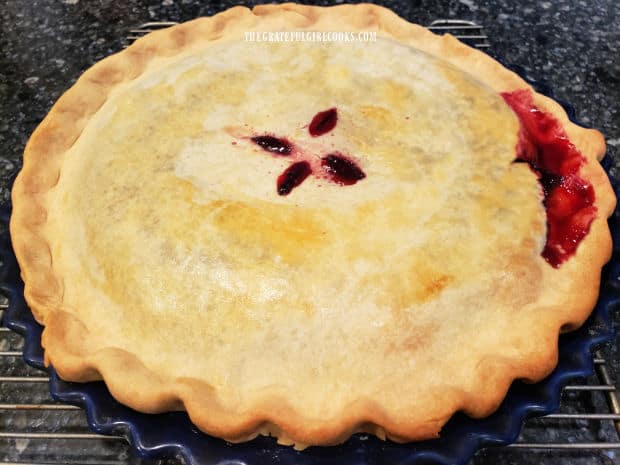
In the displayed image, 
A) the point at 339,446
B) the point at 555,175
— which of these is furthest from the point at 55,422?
the point at 555,175

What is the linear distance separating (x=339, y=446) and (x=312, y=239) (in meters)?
0.43

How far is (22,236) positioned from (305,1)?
78.4 inches

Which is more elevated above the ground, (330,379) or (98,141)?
(98,141)

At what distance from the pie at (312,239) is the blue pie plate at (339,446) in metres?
0.04

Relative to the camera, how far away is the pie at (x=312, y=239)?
3.60ft

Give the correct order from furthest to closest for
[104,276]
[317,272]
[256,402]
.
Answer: [104,276], [317,272], [256,402]

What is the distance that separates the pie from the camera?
110 centimetres

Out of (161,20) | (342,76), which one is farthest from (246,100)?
(161,20)

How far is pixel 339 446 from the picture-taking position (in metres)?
1.07

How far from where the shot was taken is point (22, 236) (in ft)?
4.42

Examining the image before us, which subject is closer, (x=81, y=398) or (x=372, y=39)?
(x=81, y=398)

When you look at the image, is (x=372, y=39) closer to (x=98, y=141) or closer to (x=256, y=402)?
(x=98, y=141)

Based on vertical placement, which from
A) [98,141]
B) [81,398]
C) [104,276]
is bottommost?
[81,398]

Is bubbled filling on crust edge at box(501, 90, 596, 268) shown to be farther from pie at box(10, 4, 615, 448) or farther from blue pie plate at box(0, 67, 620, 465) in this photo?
blue pie plate at box(0, 67, 620, 465)
